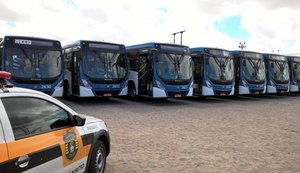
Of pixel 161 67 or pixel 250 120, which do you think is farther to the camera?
pixel 161 67

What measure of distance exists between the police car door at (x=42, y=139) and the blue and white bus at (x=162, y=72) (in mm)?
12214

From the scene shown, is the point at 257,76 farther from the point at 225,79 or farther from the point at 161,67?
the point at 161,67

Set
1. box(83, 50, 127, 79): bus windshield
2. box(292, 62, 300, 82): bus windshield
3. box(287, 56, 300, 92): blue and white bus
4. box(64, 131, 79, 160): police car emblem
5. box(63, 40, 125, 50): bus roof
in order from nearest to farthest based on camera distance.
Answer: box(64, 131, 79, 160): police car emblem → box(83, 50, 127, 79): bus windshield → box(63, 40, 125, 50): bus roof → box(287, 56, 300, 92): blue and white bus → box(292, 62, 300, 82): bus windshield

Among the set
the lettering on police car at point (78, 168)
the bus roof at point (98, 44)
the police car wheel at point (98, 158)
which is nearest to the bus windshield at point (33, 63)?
the bus roof at point (98, 44)

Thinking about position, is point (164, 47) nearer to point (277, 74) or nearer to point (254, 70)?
point (254, 70)

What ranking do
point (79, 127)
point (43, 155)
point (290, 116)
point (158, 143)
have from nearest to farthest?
1. point (43, 155)
2. point (79, 127)
3. point (158, 143)
4. point (290, 116)

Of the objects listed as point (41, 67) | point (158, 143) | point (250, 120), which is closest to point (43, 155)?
point (158, 143)

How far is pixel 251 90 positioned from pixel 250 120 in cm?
941

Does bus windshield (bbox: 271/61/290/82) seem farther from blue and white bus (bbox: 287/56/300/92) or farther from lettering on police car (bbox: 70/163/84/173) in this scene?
lettering on police car (bbox: 70/163/84/173)

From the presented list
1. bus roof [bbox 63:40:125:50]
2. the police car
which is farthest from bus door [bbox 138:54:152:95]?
the police car

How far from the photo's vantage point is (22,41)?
14430 mm

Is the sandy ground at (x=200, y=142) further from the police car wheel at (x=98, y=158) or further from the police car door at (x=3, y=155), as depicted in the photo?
the police car door at (x=3, y=155)

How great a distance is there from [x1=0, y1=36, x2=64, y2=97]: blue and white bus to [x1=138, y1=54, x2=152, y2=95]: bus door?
13.9 ft

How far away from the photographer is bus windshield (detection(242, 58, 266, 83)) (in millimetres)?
21511
